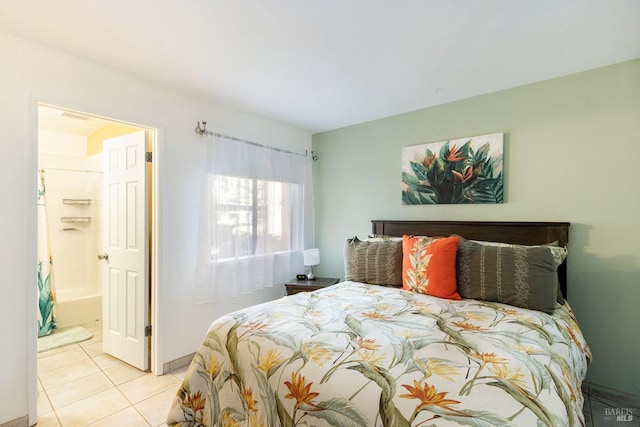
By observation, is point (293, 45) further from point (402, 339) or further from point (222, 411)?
point (222, 411)

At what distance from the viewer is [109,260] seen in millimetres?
2846

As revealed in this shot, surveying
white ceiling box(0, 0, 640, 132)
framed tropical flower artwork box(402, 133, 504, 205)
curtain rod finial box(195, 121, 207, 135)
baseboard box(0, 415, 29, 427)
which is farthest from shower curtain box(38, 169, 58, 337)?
framed tropical flower artwork box(402, 133, 504, 205)

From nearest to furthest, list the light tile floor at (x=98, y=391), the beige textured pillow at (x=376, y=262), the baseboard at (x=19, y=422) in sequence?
1. the baseboard at (x=19, y=422)
2. the light tile floor at (x=98, y=391)
3. the beige textured pillow at (x=376, y=262)

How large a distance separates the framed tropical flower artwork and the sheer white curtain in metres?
1.29

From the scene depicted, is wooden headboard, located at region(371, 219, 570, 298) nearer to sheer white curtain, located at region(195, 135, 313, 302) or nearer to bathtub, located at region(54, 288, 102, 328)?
sheer white curtain, located at region(195, 135, 313, 302)

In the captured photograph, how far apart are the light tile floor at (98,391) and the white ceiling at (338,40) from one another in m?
2.41

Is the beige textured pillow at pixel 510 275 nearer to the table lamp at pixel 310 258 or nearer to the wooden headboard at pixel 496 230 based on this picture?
the wooden headboard at pixel 496 230

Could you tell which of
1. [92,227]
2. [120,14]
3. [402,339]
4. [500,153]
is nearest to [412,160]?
[500,153]

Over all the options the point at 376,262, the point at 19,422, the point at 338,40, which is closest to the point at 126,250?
the point at 19,422

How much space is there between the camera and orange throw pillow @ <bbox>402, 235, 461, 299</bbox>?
2.13 metres

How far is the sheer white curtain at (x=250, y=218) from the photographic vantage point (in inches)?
109

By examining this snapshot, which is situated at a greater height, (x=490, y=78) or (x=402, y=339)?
(x=490, y=78)

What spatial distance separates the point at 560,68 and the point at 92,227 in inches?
211

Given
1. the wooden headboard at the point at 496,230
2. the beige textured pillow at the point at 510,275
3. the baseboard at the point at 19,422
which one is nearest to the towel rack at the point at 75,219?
the baseboard at the point at 19,422
